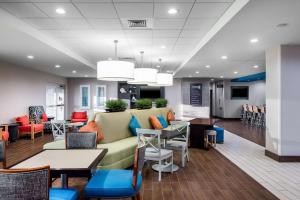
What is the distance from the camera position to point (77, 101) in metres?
13.0

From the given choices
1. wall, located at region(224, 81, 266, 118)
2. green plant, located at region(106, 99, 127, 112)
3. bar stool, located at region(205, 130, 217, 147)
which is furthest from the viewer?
wall, located at region(224, 81, 266, 118)

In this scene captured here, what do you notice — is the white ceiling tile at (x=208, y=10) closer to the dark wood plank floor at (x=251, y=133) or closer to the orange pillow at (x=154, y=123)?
the orange pillow at (x=154, y=123)

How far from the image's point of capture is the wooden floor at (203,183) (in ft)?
10.6

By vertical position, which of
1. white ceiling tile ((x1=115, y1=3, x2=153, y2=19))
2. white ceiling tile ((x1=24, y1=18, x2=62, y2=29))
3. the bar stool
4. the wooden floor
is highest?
white ceiling tile ((x1=24, y1=18, x2=62, y2=29))

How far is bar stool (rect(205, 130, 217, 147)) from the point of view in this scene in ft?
20.7

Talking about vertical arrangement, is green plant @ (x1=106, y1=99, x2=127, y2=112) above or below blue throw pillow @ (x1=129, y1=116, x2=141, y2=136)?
above

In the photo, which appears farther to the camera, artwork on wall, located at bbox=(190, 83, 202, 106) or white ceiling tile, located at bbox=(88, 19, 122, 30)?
artwork on wall, located at bbox=(190, 83, 202, 106)

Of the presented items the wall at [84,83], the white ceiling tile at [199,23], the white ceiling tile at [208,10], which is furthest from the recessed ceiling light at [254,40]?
the wall at [84,83]

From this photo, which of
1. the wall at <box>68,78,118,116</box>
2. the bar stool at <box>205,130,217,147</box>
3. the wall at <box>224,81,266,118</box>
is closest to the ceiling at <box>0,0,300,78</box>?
the bar stool at <box>205,130,217,147</box>

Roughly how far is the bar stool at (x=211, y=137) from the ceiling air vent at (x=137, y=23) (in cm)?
356

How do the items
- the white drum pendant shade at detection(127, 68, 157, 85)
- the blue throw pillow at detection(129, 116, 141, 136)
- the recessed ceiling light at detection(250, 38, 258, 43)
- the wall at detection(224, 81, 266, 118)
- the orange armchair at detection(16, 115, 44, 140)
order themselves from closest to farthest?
the recessed ceiling light at detection(250, 38, 258, 43), the blue throw pillow at detection(129, 116, 141, 136), the white drum pendant shade at detection(127, 68, 157, 85), the orange armchair at detection(16, 115, 44, 140), the wall at detection(224, 81, 266, 118)

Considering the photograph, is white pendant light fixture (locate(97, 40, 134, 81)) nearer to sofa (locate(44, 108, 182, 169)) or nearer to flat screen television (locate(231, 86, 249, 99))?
sofa (locate(44, 108, 182, 169))

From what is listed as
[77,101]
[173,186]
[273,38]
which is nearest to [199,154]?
[173,186]

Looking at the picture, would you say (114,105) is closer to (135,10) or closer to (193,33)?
(135,10)
